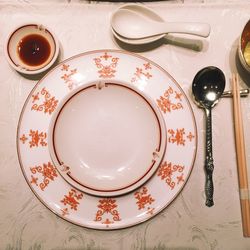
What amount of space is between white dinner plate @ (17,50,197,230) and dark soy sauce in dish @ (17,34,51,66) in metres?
0.06

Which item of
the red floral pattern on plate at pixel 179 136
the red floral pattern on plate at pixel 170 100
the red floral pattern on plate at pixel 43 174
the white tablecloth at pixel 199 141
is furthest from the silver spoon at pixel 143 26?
the red floral pattern on plate at pixel 43 174

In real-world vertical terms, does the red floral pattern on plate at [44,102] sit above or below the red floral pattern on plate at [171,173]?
above

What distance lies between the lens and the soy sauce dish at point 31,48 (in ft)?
2.84

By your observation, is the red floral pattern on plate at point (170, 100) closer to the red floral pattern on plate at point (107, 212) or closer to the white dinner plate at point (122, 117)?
the white dinner plate at point (122, 117)

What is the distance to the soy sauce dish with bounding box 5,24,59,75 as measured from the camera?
0.86m

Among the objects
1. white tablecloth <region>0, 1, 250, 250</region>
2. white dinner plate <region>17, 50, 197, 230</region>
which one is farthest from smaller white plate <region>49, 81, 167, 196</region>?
white tablecloth <region>0, 1, 250, 250</region>

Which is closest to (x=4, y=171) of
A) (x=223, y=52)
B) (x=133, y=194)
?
(x=133, y=194)

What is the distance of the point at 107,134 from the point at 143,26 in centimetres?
33

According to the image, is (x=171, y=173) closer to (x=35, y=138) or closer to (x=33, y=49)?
(x=35, y=138)

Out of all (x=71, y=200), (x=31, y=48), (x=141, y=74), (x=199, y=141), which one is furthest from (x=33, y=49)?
(x=199, y=141)

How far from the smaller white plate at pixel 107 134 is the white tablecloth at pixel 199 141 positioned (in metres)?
0.14

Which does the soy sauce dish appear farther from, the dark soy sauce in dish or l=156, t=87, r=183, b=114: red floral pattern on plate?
l=156, t=87, r=183, b=114: red floral pattern on plate

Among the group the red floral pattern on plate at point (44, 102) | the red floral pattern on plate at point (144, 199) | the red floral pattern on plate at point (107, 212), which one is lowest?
the red floral pattern on plate at point (107, 212)

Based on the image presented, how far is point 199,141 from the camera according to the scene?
875mm
